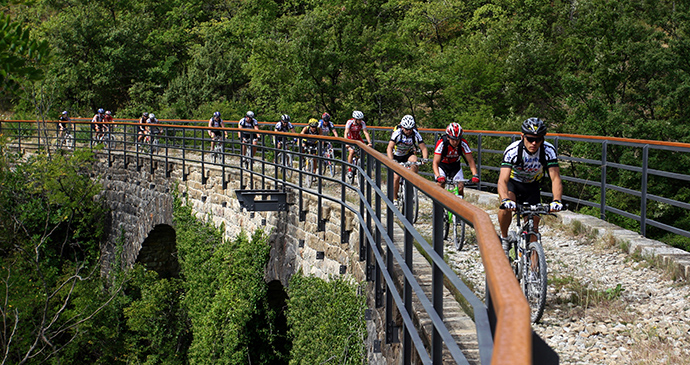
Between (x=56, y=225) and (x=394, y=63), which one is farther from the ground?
(x=394, y=63)

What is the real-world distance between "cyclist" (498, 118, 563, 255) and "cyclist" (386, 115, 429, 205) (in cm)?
339

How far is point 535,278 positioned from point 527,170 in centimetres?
109

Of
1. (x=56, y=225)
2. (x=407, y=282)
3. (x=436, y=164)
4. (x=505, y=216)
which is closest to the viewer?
(x=407, y=282)

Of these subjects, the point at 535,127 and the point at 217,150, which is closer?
the point at 535,127

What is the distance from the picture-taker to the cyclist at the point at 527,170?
5785 mm

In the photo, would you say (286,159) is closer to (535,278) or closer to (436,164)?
(436,164)

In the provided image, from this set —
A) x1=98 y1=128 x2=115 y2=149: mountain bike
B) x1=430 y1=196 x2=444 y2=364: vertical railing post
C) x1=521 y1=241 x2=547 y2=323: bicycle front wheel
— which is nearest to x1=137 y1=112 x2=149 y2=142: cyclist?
x1=98 y1=128 x2=115 y2=149: mountain bike

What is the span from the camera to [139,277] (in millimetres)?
19266

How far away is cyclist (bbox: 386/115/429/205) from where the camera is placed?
9.53 m

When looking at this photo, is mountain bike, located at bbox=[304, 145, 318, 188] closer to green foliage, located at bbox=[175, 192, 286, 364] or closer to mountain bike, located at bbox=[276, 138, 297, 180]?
mountain bike, located at bbox=[276, 138, 297, 180]

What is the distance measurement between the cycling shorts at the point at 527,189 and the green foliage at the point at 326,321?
77.5 inches

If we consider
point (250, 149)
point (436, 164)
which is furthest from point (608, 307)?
point (250, 149)

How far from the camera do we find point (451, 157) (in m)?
8.70

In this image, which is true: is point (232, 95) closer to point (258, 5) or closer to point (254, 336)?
point (258, 5)
